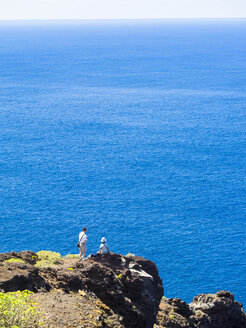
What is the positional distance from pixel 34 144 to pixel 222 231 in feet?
188

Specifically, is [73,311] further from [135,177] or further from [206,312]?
[135,177]

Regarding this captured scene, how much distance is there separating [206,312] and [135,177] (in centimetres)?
6711

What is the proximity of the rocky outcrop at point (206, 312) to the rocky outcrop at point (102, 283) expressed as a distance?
240 cm

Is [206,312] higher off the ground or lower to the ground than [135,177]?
lower

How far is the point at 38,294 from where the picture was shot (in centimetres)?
1828

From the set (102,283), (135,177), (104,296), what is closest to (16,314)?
(104,296)

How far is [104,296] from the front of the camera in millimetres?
20484

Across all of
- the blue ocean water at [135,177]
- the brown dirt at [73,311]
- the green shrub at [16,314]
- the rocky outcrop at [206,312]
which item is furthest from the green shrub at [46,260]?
the blue ocean water at [135,177]

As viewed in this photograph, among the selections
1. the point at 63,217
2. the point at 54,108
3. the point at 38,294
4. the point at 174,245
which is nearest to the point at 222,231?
the point at 174,245

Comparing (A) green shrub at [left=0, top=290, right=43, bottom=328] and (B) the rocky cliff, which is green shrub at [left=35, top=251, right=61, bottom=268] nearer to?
(B) the rocky cliff

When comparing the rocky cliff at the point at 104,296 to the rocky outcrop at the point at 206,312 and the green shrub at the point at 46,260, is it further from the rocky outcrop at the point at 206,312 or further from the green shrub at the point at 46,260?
the green shrub at the point at 46,260

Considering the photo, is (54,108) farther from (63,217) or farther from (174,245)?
(174,245)

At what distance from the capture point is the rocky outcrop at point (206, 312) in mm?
26078

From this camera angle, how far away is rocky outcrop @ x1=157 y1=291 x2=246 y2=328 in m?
26.1
